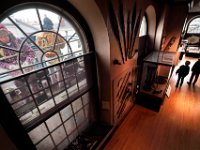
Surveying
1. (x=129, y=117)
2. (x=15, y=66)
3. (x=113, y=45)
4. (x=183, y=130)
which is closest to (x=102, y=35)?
(x=113, y=45)

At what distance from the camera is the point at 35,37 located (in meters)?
1.22

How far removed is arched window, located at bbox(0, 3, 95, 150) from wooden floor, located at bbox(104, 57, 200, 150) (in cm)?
129

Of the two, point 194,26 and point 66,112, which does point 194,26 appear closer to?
point 194,26

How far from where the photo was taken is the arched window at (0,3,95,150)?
1.07 metres

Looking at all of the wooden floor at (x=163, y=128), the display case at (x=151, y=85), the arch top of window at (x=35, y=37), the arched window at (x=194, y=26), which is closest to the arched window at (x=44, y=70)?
→ the arch top of window at (x=35, y=37)

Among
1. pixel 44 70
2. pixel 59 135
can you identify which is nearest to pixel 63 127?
pixel 59 135

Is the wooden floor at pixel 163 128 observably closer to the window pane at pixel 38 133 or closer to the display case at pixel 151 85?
the display case at pixel 151 85

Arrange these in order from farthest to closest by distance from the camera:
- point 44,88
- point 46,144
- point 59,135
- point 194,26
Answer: point 194,26 < point 59,135 < point 46,144 < point 44,88

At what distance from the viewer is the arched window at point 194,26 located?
314 inches

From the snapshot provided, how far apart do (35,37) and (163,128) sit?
3.12m

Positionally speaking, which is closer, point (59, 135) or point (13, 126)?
point (13, 126)

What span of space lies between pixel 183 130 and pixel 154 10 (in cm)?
306

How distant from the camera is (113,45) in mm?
1834

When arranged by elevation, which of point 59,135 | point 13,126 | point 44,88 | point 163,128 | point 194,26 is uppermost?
point 194,26
